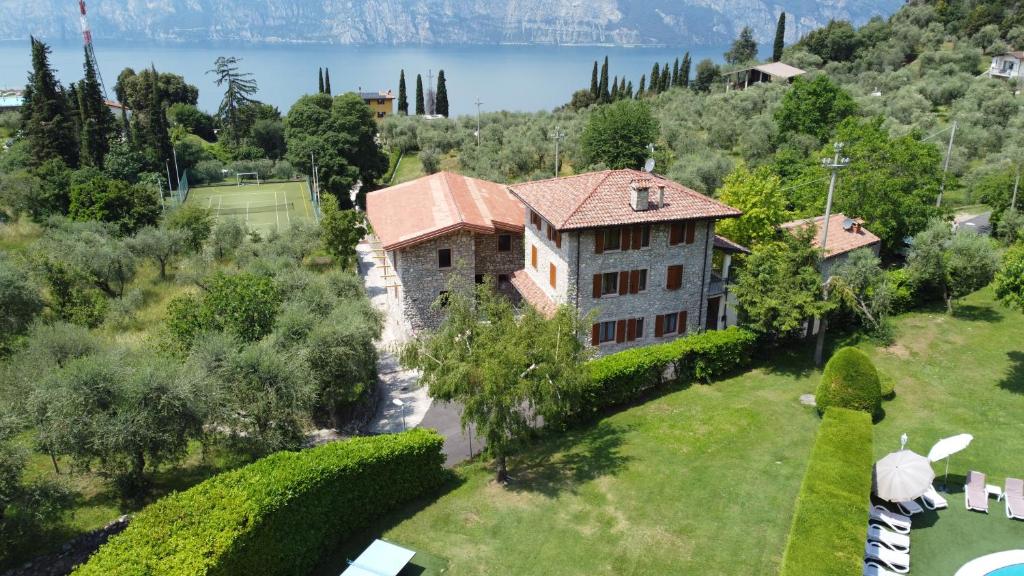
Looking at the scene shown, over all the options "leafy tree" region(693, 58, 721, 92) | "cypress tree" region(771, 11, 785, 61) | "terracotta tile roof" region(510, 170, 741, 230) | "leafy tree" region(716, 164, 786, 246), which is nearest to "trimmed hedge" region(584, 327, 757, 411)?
"terracotta tile roof" region(510, 170, 741, 230)

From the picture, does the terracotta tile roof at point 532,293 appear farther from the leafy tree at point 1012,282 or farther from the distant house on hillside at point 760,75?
the distant house on hillside at point 760,75

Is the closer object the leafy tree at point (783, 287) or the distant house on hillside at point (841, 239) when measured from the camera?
the leafy tree at point (783, 287)

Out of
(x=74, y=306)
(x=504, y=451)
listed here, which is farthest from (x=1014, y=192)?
(x=74, y=306)

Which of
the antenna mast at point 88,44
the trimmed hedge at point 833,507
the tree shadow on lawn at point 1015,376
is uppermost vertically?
the antenna mast at point 88,44

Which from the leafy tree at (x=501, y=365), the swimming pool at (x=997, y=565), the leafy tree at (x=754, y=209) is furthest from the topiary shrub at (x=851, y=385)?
the leafy tree at (x=754, y=209)

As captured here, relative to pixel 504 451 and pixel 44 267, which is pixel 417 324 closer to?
pixel 504 451

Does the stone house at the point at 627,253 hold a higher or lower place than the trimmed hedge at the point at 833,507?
Result: higher
